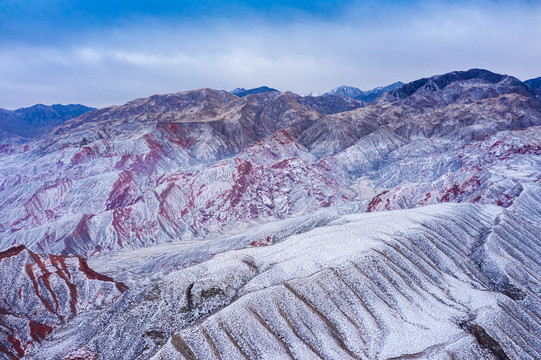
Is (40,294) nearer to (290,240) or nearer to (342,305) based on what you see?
(290,240)

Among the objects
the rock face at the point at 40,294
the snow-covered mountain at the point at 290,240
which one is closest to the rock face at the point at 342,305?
the snow-covered mountain at the point at 290,240

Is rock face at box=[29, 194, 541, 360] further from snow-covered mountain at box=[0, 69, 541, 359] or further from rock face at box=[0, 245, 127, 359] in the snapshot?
rock face at box=[0, 245, 127, 359]

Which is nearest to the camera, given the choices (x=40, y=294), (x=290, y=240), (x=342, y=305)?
(x=342, y=305)

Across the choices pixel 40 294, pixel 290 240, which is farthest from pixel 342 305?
pixel 40 294

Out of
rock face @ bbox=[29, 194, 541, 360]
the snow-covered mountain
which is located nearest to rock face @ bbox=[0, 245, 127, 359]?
the snow-covered mountain

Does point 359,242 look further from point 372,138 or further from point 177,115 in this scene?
point 177,115

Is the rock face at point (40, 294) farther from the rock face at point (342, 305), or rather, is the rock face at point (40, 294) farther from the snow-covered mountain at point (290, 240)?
the rock face at point (342, 305)
